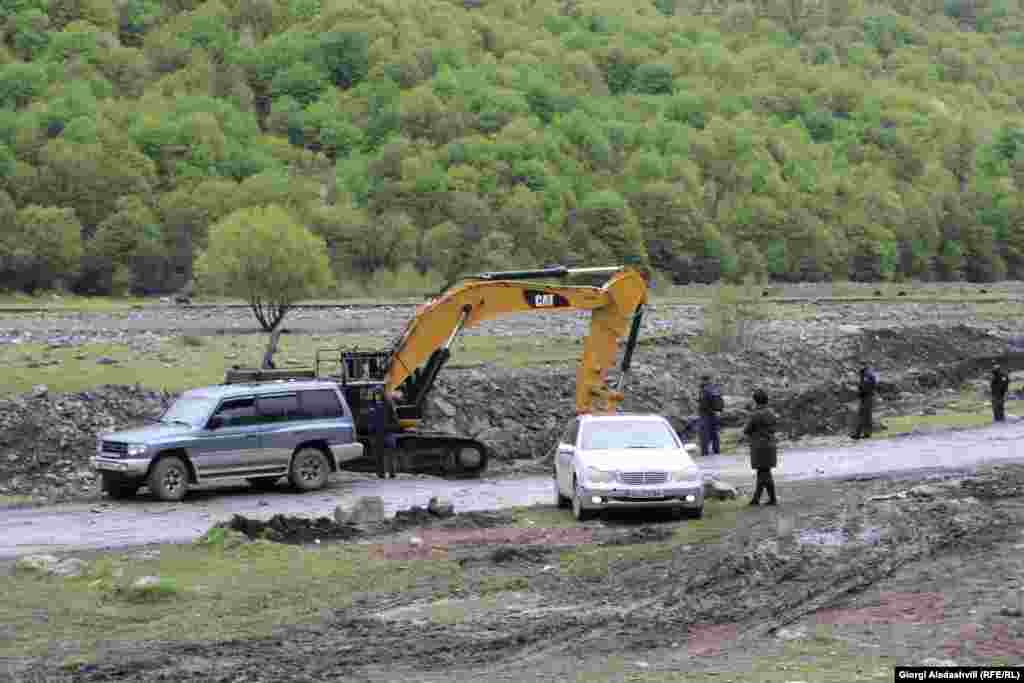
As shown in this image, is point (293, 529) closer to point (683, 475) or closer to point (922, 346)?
point (683, 475)

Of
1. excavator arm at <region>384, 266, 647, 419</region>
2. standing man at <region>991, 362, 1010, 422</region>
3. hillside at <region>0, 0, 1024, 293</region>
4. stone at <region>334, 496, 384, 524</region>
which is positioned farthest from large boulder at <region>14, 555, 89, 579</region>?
hillside at <region>0, 0, 1024, 293</region>

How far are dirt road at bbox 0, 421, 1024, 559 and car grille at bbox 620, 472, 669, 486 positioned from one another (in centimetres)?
333

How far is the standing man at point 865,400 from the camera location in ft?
109

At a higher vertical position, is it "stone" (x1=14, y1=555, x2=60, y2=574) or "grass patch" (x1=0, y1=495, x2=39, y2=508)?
"stone" (x1=14, y1=555, x2=60, y2=574)

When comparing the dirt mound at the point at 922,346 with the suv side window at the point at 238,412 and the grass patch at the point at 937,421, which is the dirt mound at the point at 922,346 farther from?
the suv side window at the point at 238,412

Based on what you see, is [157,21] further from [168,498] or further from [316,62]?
[168,498]

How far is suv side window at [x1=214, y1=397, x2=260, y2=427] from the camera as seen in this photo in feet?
81.9

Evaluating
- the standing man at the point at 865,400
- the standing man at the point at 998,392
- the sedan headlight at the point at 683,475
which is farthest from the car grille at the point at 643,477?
the standing man at the point at 998,392

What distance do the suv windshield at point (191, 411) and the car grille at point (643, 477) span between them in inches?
309

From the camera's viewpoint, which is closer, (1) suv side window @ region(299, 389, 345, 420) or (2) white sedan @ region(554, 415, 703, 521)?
(2) white sedan @ region(554, 415, 703, 521)

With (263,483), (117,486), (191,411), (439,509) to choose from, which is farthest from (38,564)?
(263,483)

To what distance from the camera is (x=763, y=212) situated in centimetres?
14188

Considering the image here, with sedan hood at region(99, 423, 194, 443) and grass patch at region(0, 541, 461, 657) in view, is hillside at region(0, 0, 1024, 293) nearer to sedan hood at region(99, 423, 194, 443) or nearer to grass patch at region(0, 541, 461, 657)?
sedan hood at region(99, 423, 194, 443)

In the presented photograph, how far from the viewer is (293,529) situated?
20.1 metres
